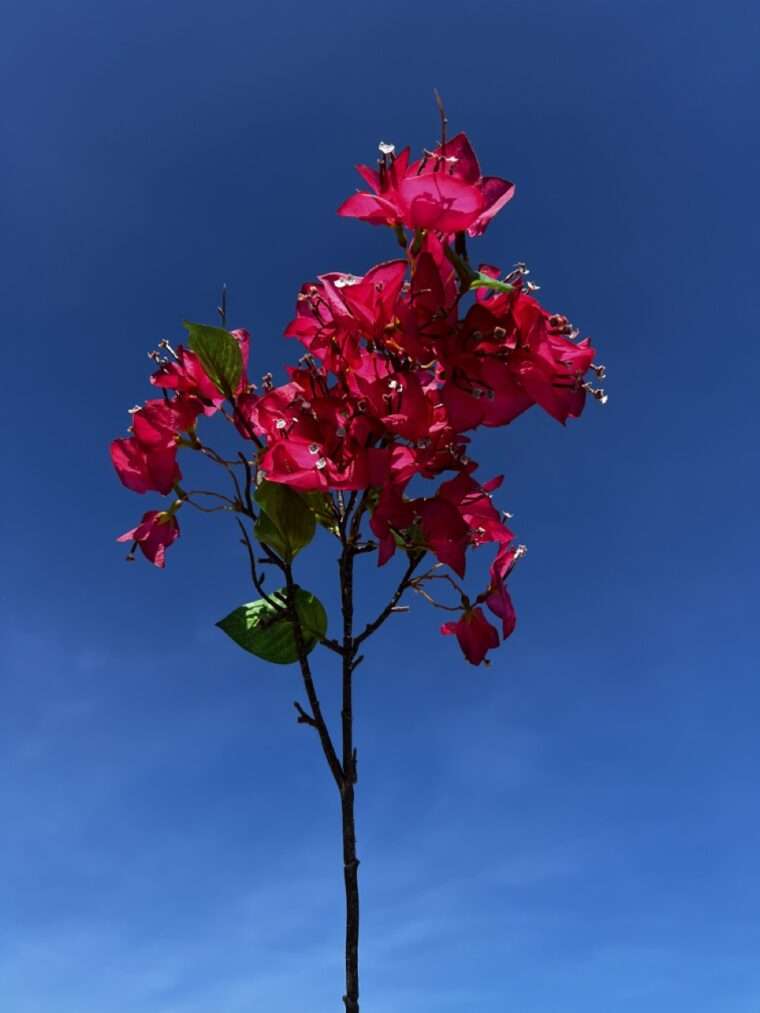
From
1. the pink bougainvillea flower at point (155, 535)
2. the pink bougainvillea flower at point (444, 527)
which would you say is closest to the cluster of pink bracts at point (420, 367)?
the pink bougainvillea flower at point (444, 527)

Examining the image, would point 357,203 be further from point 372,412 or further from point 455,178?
point 372,412

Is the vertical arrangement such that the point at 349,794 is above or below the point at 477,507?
below

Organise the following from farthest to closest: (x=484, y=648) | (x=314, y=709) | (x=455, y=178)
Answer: (x=484, y=648) < (x=314, y=709) < (x=455, y=178)

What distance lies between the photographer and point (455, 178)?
147 centimetres

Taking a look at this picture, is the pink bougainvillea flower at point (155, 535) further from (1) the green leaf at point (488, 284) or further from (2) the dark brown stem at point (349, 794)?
(1) the green leaf at point (488, 284)

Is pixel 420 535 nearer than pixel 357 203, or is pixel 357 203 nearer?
pixel 357 203

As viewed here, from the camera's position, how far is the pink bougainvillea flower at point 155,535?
68.7 inches

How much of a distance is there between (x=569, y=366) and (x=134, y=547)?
0.83 metres

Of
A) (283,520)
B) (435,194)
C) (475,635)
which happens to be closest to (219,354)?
(283,520)

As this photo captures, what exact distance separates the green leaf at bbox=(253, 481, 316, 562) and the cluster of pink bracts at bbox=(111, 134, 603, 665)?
6cm

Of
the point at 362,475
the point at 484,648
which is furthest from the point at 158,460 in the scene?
the point at 484,648

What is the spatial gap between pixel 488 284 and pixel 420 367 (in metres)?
0.18

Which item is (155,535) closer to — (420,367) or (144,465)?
(144,465)

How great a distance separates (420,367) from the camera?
1.55 m
